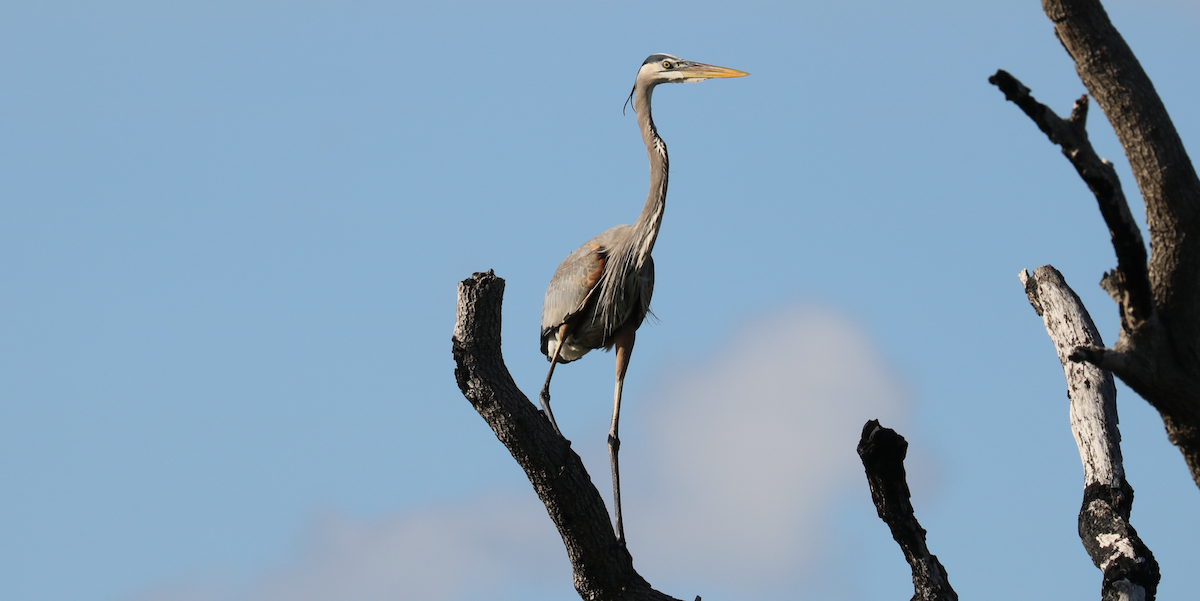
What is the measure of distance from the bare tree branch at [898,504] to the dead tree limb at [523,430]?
1913mm

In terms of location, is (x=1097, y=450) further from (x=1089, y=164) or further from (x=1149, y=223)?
(x=1089, y=164)

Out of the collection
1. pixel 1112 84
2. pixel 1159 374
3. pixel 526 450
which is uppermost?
pixel 526 450

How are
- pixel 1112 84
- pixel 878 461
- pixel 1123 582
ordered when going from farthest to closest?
pixel 1123 582
pixel 878 461
pixel 1112 84

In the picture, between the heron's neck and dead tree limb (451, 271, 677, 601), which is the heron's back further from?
dead tree limb (451, 271, 677, 601)

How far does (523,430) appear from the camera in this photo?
7.38 metres

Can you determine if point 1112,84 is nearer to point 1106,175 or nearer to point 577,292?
point 1106,175

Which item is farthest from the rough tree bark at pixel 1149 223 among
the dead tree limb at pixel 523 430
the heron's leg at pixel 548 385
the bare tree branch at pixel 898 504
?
the heron's leg at pixel 548 385

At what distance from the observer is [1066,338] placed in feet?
27.6

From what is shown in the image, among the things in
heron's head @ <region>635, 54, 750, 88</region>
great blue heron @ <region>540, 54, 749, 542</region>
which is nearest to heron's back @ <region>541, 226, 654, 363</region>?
great blue heron @ <region>540, 54, 749, 542</region>

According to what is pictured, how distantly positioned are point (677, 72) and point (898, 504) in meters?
5.26

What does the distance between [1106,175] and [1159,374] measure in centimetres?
102

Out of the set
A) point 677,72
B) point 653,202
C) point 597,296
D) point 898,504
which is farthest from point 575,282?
point 898,504

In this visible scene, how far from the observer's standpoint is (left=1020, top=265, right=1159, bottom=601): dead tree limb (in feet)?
23.7

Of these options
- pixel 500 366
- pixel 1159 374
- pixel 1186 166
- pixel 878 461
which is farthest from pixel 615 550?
pixel 1186 166
